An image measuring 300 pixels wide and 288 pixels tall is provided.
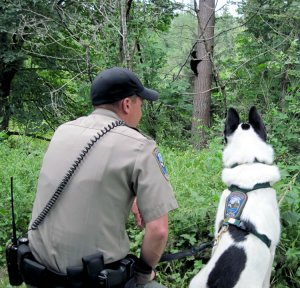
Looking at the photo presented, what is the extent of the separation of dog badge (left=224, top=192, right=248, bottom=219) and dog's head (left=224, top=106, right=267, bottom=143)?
0.68 meters

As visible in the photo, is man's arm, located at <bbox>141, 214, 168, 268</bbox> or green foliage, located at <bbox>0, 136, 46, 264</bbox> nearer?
man's arm, located at <bbox>141, 214, 168, 268</bbox>

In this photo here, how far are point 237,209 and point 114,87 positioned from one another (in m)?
1.55

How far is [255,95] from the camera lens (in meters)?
8.16

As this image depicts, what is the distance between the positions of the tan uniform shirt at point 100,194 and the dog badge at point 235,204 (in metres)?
1.23

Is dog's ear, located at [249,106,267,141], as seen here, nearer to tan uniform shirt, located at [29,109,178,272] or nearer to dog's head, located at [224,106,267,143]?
dog's head, located at [224,106,267,143]

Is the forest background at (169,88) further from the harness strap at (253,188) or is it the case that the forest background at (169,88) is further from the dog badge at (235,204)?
the dog badge at (235,204)

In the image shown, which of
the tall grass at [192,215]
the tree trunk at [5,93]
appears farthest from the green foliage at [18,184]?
the tree trunk at [5,93]

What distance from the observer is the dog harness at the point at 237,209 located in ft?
10.5

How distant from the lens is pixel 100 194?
6.91 feet

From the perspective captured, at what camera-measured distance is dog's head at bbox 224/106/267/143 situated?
3762 millimetres

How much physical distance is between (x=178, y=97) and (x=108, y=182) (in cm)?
956

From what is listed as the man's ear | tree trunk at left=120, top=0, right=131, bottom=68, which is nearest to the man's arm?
the man's ear

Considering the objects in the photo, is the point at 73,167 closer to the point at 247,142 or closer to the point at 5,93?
the point at 247,142

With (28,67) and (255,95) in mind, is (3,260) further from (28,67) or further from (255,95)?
(28,67)
